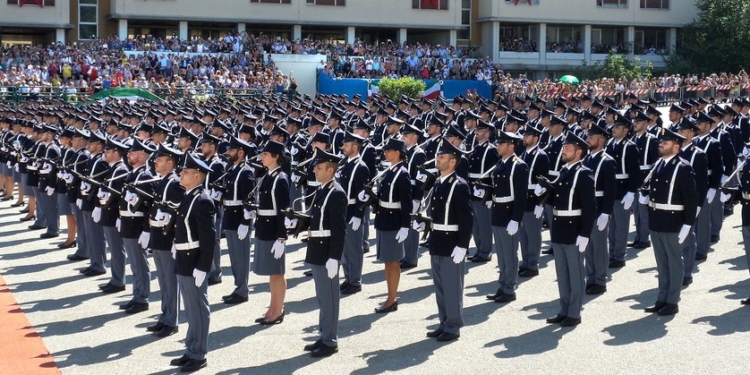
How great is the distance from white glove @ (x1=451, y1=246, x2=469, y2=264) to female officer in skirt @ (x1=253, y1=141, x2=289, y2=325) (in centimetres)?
181

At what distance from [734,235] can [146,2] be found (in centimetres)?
3591

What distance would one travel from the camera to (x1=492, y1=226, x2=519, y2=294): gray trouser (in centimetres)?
1073

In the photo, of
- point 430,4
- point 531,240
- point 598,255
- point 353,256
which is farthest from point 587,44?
point 353,256

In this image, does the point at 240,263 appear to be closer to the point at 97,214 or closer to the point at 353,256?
the point at 353,256

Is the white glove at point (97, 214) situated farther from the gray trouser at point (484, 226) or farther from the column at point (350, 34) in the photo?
the column at point (350, 34)

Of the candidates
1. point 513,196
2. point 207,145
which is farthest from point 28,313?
point 513,196

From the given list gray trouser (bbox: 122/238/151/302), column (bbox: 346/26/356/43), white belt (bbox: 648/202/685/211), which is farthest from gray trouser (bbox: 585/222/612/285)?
column (bbox: 346/26/356/43)

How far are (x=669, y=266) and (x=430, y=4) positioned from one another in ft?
139

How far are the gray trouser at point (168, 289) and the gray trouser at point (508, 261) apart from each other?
3.44 meters

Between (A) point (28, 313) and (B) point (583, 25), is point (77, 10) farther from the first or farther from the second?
(A) point (28, 313)

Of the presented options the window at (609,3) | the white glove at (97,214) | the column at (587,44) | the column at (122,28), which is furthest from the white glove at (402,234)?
the window at (609,3)

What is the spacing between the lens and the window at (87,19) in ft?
152

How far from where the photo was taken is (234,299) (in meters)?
10.9

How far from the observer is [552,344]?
352 inches
